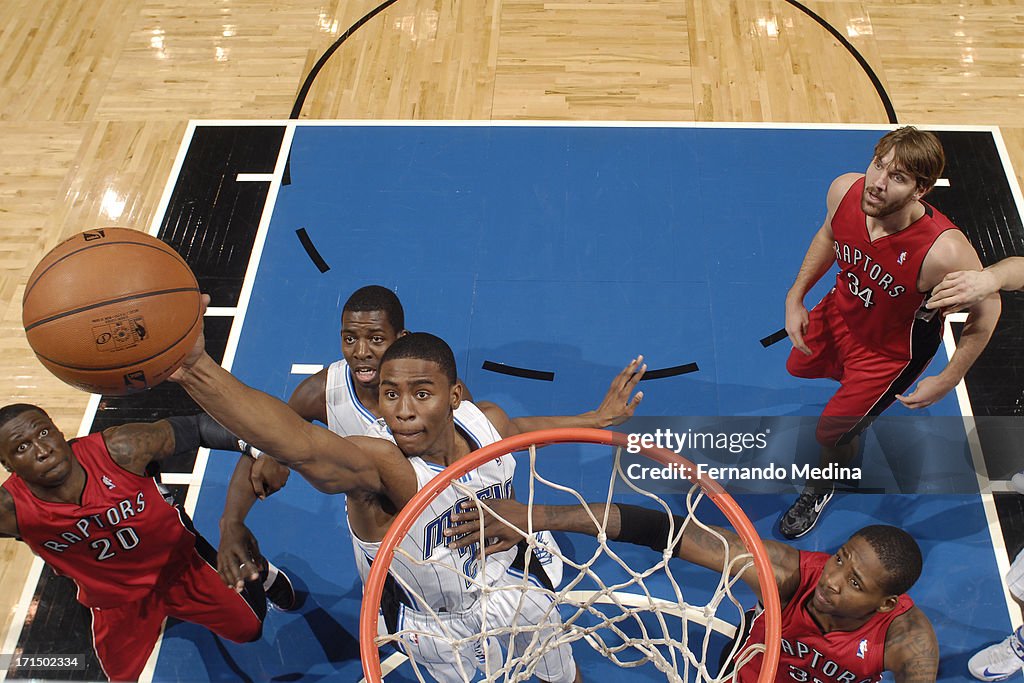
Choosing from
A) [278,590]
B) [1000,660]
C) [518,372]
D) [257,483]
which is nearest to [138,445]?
[257,483]

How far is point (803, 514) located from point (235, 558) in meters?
2.55

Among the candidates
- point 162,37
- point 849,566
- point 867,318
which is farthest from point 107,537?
point 162,37

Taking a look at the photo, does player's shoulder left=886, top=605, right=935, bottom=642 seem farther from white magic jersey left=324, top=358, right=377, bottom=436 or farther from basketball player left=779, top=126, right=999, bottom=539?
white magic jersey left=324, top=358, right=377, bottom=436

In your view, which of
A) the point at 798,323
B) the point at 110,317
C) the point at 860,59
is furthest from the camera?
the point at 860,59

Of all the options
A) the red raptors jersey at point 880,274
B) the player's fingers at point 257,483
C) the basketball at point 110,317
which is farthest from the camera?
the red raptors jersey at point 880,274

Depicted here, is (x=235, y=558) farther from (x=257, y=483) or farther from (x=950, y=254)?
(x=950, y=254)

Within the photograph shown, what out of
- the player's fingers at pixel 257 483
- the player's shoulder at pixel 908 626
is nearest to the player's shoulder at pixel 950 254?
the player's shoulder at pixel 908 626

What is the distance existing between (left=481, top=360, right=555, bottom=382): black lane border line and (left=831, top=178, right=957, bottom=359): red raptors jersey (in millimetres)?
1572

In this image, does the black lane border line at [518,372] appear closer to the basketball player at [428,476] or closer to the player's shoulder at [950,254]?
the basketball player at [428,476]

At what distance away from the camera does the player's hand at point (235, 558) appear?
3.68 meters

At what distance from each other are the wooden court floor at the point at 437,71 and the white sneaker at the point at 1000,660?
3.30 metres

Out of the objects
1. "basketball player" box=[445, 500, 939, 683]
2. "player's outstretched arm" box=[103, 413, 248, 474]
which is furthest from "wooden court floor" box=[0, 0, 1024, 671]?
"basketball player" box=[445, 500, 939, 683]

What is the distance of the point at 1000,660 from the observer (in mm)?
3842

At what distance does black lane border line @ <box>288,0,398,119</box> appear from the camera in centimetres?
646
